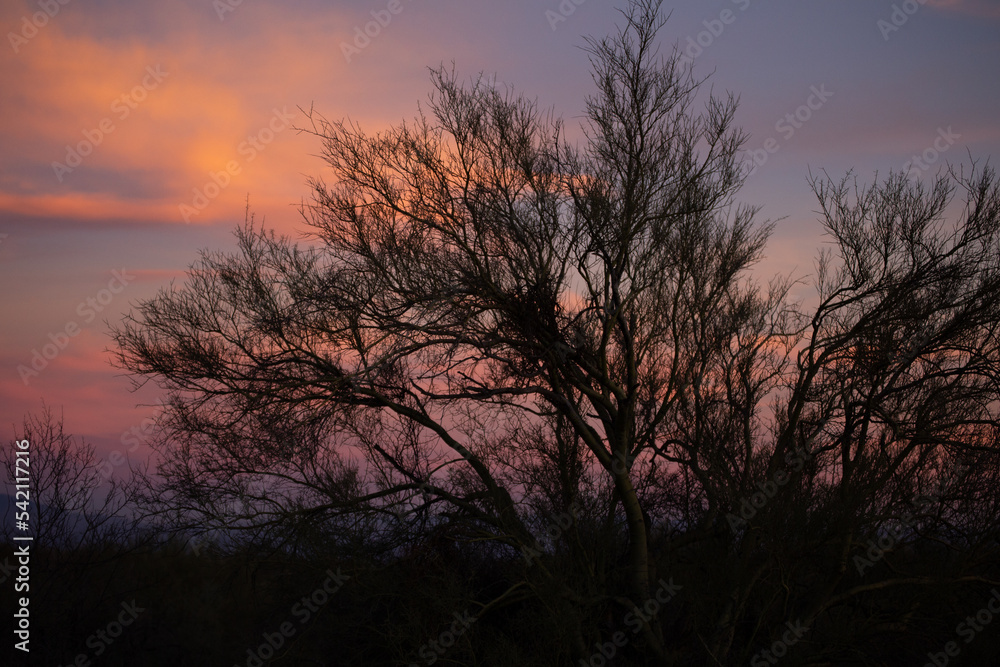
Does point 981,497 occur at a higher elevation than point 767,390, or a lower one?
lower

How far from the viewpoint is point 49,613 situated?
53.5 ft

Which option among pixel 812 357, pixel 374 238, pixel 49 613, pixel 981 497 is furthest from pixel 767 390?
pixel 49 613

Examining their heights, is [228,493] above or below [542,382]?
above

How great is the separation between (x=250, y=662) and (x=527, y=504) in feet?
18.5

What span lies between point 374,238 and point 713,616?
8.80 m

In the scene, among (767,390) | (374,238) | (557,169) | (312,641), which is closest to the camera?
(557,169)

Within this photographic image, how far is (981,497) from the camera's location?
12.7m

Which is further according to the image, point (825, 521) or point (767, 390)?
point (767, 390)

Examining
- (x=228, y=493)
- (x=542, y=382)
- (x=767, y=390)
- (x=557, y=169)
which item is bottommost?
(x=767, y=390)

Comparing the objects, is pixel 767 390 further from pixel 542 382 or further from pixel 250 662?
pixel 250 662

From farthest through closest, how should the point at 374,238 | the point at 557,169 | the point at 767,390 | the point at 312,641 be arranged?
the point at 767,390, the point at 312,641, the point at 374,238, the point at 557,169

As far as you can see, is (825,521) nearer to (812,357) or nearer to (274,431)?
(812,357)

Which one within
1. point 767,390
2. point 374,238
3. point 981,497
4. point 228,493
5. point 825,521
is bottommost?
point 981,497

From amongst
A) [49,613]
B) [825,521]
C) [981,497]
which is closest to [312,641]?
[49,613]
